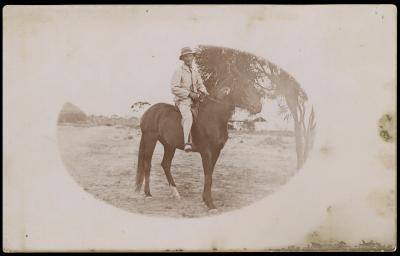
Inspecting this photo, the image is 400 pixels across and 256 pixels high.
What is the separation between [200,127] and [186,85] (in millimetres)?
289

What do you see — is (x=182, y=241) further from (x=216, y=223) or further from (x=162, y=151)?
(x=162, y=151)

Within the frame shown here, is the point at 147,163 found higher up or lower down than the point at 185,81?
lower down

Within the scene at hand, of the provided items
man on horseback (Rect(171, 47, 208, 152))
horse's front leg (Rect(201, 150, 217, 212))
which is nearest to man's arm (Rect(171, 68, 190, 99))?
man on horseback (Rect(171, 47, 208, 152))

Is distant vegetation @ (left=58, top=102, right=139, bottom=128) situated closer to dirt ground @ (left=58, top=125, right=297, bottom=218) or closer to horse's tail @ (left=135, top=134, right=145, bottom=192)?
dirt ground @ (left=58, top=125, right=297, bottom=218)

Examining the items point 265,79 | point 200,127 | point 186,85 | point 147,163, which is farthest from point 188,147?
point 265,79

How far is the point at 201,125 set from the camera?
3.90 meters

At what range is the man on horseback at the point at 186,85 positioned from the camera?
3.88m

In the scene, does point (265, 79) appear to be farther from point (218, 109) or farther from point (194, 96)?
point (194, 96)

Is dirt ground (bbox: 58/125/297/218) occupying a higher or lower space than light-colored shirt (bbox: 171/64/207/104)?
lower

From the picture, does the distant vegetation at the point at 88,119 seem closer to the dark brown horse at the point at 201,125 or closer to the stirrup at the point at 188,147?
the dark brown horse at the point at 201,125

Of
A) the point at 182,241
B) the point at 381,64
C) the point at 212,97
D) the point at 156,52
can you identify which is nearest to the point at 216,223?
the point at 182,241

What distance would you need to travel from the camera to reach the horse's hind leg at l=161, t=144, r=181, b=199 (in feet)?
12.7

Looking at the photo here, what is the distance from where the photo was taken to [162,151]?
3.90 meters

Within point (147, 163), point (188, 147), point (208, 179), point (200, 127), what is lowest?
point (208, 179)
